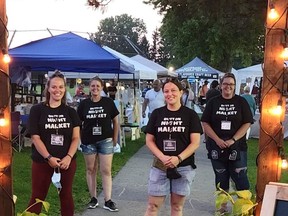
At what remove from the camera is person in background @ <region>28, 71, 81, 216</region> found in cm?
424

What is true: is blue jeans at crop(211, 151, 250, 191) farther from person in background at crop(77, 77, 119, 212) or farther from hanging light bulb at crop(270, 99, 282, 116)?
hanging light bulb at crop(270, 99, 282, 116)

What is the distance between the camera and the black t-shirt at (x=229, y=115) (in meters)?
5.05

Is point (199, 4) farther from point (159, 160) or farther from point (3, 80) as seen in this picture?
point (3, 80)

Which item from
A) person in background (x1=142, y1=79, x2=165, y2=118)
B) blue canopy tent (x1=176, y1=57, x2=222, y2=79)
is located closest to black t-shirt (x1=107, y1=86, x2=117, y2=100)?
person in background (x1=142, y1=79, x2=165, y2=118)

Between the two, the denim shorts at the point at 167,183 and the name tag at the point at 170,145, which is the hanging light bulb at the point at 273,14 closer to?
the name tag at the point at 170,145

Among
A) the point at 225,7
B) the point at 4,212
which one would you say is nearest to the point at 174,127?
the point at 4,212

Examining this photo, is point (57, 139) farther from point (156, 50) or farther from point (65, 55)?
point (156, 50)

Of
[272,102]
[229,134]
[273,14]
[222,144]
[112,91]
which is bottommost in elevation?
[222,144]

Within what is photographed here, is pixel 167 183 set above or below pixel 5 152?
below

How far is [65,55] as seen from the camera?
9.31m

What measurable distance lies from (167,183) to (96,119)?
1.85 m

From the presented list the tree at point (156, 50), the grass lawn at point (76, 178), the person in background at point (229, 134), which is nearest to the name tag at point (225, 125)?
the person in background at point (229, 134)

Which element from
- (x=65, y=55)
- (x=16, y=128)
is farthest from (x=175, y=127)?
(x=16, y=128)

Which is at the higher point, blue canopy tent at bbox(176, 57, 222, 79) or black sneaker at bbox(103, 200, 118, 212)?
blue canopy tent at bbox(176, 57, 222, 79)
